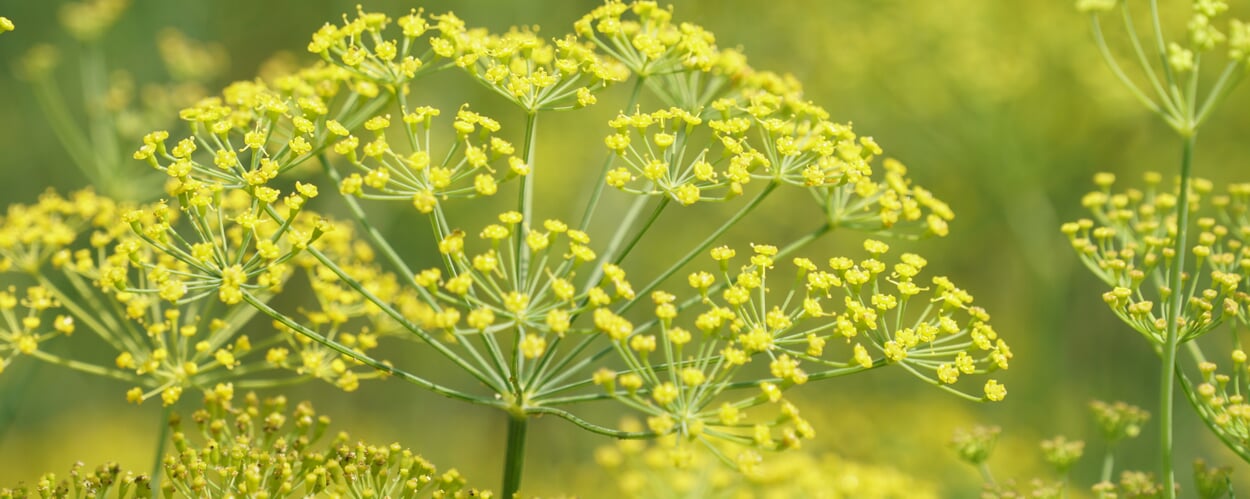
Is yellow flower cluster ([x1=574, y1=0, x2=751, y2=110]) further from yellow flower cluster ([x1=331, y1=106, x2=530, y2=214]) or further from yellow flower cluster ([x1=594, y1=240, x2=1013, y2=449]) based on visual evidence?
yellow flower cluster ([x1=594, y1=240, x2=1013, y2=449])

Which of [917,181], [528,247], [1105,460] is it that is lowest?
[1105,460]

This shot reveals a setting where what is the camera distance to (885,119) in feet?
28.3

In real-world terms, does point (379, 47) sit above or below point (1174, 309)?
above

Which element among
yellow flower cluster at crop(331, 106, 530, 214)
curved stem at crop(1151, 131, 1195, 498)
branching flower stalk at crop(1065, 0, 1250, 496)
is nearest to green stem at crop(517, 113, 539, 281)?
yellow flower cluster at crop(331, 106, 530, 214)

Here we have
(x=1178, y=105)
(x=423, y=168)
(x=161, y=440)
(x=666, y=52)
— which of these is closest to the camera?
(x=1178, y=105)

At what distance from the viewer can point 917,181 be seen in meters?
9.32

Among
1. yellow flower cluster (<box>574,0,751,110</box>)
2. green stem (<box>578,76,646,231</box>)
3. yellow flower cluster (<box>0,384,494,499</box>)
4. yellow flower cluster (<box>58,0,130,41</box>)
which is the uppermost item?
yellow flower cluster (<box>58,0,130,41</box>)

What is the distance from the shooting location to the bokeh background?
7414mm

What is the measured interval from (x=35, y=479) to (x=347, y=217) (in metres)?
3.55

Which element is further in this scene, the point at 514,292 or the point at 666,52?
the point at 666,52

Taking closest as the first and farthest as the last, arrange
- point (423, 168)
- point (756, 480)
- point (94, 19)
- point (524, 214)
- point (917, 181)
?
point (423, 168)
point (524, 214)
point (756, 480)
point (94, 19)
point (917, 181)

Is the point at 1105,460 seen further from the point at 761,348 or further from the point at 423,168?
the point at 423,168

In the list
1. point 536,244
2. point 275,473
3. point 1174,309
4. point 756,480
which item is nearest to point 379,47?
point 536,244

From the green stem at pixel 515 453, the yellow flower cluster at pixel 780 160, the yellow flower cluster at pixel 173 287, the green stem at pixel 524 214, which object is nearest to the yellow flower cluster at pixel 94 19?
the yellow flower cluster at pixel 173 287
